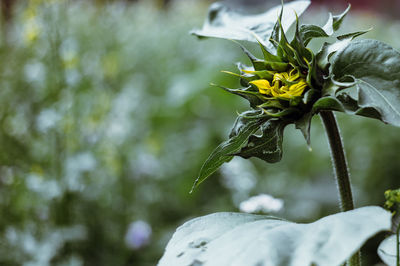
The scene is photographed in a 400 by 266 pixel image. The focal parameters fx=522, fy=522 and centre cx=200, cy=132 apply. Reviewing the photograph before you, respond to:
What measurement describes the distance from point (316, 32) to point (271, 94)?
0.07 meters

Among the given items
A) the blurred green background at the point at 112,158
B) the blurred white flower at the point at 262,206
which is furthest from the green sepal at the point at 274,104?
the blurred green background at the point at 112,158

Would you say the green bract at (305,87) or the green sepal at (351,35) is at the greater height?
the green sepal at (351,35)

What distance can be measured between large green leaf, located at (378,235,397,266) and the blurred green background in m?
0.71

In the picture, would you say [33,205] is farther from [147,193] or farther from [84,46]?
[84,46]

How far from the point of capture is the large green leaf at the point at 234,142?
48 cm

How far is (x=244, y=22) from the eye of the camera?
64cm

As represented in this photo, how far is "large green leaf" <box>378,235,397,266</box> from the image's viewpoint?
1.58 ft

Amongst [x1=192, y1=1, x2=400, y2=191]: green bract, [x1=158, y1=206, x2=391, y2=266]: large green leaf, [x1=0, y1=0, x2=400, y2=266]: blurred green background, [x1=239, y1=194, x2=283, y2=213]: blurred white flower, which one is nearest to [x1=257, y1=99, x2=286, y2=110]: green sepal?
[x1=192, y1=1, x2=400, y2=191]: green bract

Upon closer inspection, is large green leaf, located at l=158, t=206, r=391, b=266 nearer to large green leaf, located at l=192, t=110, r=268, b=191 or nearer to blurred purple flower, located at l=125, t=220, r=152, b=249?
large green leaf, located at l=192, t=110, r=268, b=191

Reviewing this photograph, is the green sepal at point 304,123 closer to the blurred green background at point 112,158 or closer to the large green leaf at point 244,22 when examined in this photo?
the large green leaf at point 244,22

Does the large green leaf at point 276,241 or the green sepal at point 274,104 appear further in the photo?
the green sepal at point 274,104

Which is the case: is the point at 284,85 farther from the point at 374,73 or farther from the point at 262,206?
the point at 262,206

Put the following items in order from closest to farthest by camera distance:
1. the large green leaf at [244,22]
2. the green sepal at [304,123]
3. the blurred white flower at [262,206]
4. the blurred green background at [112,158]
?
the green sepal at [304,123] → the large green leaf at [244,22] → the blurred white flower at [262,206] → the blurred green background at [112,158]

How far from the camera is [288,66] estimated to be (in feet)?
1.61
